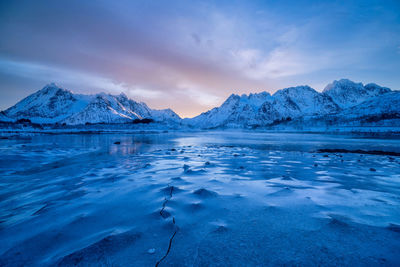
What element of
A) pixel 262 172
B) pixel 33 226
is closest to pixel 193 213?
pixel 33 226

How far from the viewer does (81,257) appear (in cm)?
208

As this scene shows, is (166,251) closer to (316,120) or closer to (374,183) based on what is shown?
Answer: (374,183)

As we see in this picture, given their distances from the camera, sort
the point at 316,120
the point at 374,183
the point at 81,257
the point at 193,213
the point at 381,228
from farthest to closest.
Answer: the point at 316,120
the point at 374,183
the point at 193,213
the point at 381,228
the point at 81,257

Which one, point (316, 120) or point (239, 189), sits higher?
point (316, 120)

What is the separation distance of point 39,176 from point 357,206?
9.70 meters

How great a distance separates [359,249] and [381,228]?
3.15 feet

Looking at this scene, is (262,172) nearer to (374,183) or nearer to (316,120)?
(374,183)

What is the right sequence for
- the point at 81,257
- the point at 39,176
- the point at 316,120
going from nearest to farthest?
the point at 81,257 < the point at 39,176 < the point at 316,120

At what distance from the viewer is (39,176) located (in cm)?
652

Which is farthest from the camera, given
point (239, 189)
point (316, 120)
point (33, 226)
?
point (316, 120)

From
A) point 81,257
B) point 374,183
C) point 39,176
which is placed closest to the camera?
point 81,257

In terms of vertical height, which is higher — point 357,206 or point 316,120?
point 316,120

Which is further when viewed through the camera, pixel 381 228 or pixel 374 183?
pixel 374 183

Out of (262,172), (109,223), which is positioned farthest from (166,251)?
(262,172)
